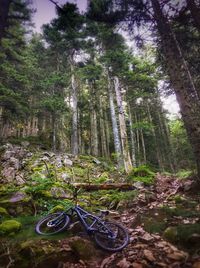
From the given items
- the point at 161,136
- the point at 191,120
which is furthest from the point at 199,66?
the point at 161,136

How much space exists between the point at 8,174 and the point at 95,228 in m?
7.77

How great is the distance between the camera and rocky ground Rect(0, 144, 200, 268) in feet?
12.9

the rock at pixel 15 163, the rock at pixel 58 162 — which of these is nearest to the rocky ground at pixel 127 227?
the rock at pixel 15 163

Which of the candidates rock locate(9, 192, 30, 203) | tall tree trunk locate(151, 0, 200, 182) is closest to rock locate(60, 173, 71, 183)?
rock locate(9, 192, 30, 203)

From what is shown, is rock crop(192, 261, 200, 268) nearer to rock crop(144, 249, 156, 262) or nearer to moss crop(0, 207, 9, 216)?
rock crop(144, 249, 156, 262)

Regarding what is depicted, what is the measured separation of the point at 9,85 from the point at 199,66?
15.5 m

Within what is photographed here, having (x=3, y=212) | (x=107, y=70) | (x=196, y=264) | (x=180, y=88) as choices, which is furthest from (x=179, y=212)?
(x=107, y=70)

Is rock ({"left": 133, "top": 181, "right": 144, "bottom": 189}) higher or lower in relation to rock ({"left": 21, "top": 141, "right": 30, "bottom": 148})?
lower

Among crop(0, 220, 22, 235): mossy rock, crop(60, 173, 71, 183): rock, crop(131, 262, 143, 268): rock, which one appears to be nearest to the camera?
crop(131, 262, 143, 268): rock

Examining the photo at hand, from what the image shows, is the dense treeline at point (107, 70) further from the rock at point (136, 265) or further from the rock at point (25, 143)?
the rock at point (136, 265)

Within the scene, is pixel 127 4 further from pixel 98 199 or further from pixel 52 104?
pixel 52 104

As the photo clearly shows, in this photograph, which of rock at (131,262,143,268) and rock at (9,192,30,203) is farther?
rock at (9,192,30,203)

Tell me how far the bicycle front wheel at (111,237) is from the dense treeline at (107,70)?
11.5ft

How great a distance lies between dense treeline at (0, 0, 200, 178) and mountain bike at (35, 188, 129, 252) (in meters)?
3.55
